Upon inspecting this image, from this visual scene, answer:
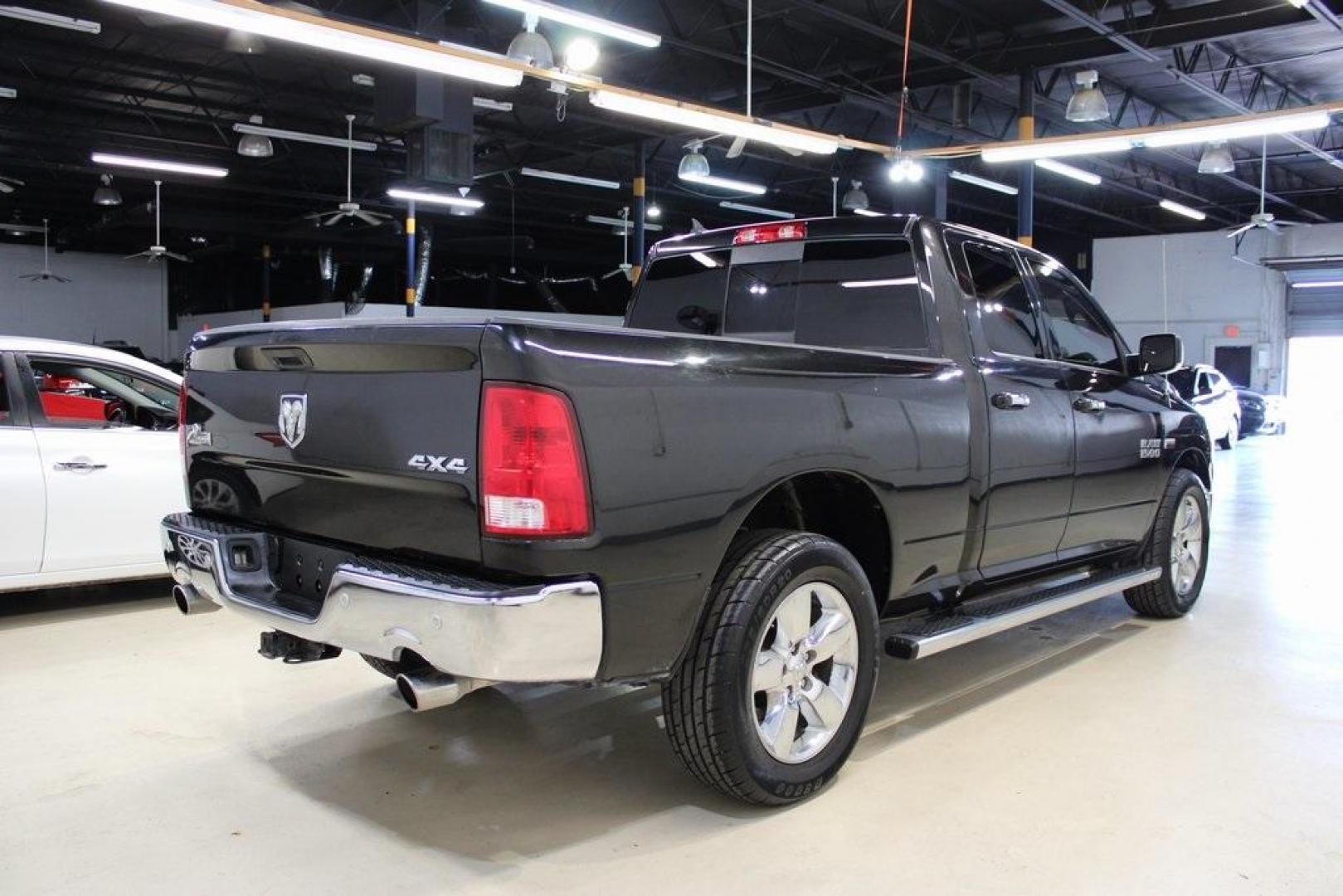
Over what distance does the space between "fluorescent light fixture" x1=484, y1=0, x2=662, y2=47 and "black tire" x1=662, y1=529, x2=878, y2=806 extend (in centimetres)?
604

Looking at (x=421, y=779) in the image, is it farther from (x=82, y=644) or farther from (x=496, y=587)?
(x=82, y=644)

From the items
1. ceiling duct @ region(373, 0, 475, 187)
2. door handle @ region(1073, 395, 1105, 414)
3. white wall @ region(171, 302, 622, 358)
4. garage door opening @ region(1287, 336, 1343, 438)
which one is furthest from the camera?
garage door opening @ region(1287, 336, 1343, 438)

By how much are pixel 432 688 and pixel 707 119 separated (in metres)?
7.15

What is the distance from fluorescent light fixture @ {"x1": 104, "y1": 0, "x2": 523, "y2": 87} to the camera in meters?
5.77

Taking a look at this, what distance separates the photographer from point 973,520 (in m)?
3.29

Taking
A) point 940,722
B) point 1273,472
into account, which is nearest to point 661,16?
point 1273,472

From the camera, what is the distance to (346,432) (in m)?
2.47

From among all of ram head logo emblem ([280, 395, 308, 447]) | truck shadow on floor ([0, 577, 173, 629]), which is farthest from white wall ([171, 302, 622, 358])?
ram head logo emblem ([280, 395, 308, 447])

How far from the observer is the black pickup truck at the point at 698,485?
2.15 meters

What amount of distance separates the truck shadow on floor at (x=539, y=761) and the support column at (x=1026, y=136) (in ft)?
34.1

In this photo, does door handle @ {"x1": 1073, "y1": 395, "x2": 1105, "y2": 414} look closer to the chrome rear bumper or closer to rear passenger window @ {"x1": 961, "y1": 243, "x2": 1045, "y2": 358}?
rear passenger window @ {"x1": 961, "y1": 243, "x2": 1045, "y2": 358}

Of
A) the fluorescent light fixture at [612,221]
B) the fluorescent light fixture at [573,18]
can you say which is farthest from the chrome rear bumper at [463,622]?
the fluorescent light fixture at [612,221]

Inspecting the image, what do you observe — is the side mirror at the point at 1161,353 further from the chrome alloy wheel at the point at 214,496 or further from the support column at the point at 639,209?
the support column at the point at 639,209

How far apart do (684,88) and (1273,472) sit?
31.2 feet
